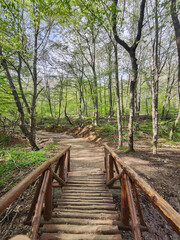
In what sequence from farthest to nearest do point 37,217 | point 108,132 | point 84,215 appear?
point 108,132
point 84,215
point 37,217

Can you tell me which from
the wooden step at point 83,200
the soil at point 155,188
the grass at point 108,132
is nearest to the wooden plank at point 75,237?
the soil at point 155,188

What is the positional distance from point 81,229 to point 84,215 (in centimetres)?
32

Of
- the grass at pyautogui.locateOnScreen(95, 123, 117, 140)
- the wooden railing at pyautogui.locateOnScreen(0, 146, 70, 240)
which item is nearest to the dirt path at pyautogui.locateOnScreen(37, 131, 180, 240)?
the wooden railing at pyautogui.locateOnScreen(0, 146, 70, 240)

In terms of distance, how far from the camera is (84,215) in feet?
7.04

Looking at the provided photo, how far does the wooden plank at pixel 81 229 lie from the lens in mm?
1798

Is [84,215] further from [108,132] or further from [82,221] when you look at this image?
[108,132]

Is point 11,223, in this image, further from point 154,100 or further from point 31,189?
point 154,100

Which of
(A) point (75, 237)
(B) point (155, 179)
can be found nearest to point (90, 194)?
(A) point (75, 237)

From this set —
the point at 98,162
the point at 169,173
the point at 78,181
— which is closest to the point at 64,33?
the point at 98,162

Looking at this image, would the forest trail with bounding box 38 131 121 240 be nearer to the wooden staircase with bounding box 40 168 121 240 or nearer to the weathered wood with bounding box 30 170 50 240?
the wooden staircase with bounding box 40 168 121 240

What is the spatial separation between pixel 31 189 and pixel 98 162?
365cm

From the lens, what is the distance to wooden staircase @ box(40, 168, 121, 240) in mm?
1769

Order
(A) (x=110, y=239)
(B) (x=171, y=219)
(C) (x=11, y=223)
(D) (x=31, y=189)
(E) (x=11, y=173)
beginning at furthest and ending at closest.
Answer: (E) (x=11, y=173)
(D) (x=31, y=189)
(C) (x=11, y=223)
(A) (x=110, y=239)
(B) (x=171, y=219)

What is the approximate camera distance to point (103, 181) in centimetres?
349
